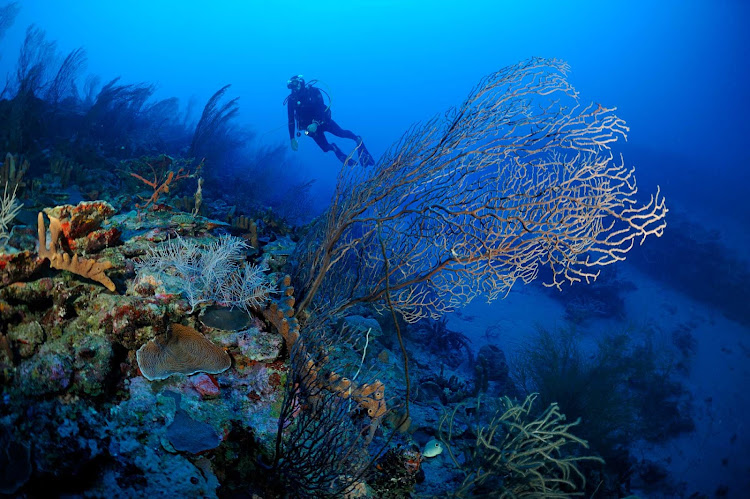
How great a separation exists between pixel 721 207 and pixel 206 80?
107 metres

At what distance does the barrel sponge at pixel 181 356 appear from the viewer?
2.33m

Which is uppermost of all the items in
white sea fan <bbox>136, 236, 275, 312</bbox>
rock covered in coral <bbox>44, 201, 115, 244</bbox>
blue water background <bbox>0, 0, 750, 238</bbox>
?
blue water background <bbox>0, 0, 750, 238</bbox>

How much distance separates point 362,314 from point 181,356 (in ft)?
13.6

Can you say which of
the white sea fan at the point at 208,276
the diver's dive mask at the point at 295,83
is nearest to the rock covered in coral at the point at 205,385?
the white sea fan at the point at 208,276

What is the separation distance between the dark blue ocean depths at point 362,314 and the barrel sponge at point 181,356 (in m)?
0.02

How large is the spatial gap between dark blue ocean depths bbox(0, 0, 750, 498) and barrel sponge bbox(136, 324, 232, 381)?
17 mm

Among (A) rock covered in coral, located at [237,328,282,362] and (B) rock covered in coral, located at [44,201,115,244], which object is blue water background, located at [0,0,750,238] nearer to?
(B) rock covered in coral, located at [44,201,115,244]

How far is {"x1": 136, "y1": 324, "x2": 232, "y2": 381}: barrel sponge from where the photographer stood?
2.33 meters

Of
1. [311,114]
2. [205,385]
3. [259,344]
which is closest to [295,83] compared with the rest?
[311,114]

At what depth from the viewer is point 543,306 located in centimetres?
1272

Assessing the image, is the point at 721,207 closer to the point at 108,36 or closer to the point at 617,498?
the point at 617,498

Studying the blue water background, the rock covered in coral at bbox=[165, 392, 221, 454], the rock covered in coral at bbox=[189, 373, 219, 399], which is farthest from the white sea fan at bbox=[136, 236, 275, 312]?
the blue water background

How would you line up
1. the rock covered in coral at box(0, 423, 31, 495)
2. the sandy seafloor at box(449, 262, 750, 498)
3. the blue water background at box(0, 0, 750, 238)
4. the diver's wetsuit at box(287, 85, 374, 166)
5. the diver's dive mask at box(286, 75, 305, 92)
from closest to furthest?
the rock covered in coral at box(0, 423, 31, 495), the sandy seafloor at box(449, 262, 750, 498), the diver's dive mask at box(286, 75, 305, 92), the diver's wetsuit at box(287, 85, 374, 166), the blue water background at box(0, 0, 750, 238)

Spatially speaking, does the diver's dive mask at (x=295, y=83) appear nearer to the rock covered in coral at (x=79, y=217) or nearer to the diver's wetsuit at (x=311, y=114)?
the diver's wetsuit at (x=311, y=114)
